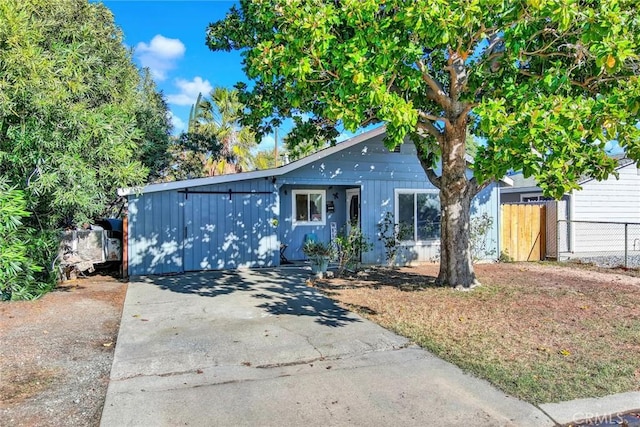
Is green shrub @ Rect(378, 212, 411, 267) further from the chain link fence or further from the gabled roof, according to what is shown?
the chain link fence

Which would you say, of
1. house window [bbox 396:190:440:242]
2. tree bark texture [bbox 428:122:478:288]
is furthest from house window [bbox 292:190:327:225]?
tree bark texture [bbox 428:122:478:288]

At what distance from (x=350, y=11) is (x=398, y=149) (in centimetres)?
649

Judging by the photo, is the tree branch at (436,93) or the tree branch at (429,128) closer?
the tree branch at (436,93)

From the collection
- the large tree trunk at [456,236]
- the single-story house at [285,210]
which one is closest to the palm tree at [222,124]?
the single-story house at [285,210]

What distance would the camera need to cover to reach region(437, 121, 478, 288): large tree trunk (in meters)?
7.72

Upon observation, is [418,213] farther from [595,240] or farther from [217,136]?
[217,136]

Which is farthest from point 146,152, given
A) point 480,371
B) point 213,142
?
point 480,371

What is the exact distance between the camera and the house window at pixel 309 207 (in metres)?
12.2

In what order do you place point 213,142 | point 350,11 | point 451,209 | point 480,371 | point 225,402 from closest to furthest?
point 225,402 < point 480,371 < point 350,11 < point 451,209 < point 213,142

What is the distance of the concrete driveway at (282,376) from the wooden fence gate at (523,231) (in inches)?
326

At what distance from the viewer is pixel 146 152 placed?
14.9 metres

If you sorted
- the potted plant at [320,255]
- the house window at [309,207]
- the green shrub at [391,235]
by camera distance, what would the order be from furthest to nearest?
the house window at [309,207]
the green shrub at [391,235]
the potted plant at [320,255]

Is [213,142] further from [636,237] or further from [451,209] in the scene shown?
[636,237]

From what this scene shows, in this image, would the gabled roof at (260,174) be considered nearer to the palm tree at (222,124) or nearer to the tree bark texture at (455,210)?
the tree bark texture at (455,210)
